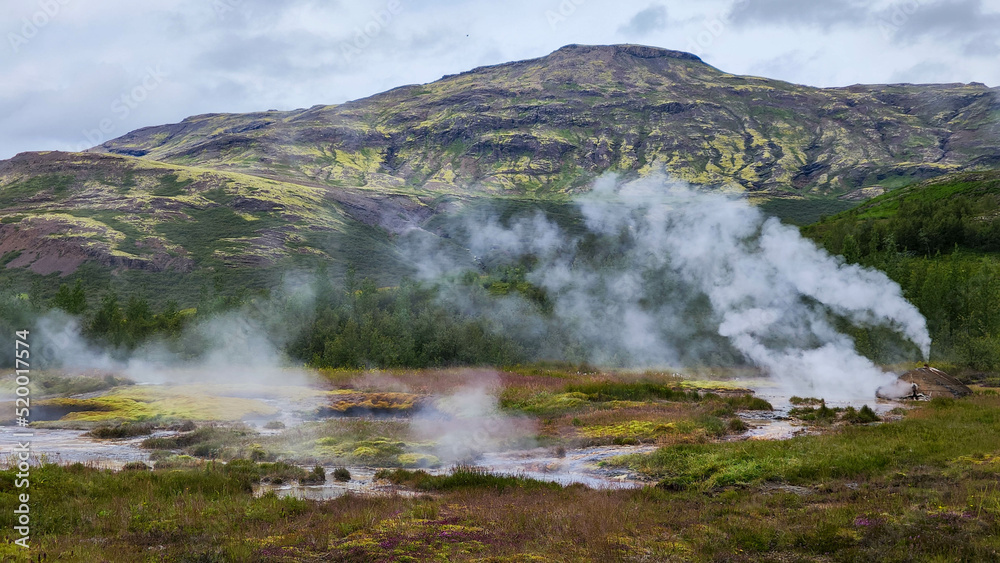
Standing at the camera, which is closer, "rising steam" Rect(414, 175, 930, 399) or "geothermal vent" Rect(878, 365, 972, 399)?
"geothermal vent" Rect(878, 365, 972, 399)

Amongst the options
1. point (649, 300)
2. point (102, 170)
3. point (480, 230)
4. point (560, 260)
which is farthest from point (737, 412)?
point (102, 170)

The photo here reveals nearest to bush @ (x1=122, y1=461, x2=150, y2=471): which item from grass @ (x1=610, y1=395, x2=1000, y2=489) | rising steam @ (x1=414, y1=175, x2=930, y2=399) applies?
grass @ (x1=610, y1=395, x2=1000, y2=489)

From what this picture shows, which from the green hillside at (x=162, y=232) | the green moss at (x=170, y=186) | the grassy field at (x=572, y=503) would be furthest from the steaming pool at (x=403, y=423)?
the green moss at (x=170, y=186)

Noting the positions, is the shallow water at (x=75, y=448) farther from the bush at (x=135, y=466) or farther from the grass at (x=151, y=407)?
the grass at (x=151, y=407)

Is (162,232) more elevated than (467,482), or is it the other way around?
(162,232)

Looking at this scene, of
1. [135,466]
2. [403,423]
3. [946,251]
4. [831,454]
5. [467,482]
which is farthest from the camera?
[946,251]

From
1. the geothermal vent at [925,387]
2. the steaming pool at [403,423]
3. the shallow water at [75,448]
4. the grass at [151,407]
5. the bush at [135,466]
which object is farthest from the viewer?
the grass at [151,407]

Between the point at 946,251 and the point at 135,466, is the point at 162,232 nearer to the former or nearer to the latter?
the point at 135,466

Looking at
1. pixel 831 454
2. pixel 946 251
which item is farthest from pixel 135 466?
pixel 946 251

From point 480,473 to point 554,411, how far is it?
50.5ft

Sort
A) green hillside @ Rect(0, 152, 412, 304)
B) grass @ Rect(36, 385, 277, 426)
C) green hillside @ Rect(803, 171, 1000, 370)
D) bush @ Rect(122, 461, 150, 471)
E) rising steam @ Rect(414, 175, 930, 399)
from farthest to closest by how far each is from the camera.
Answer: green hillside @ Rect(0, 152, 412, 304) < green hillside @ Rect(803, 171, 1000, 370) < rising steam @ Rect(414, 175, 930, 399) < grass @ Rect(36, 385, 277, 426) < bush @ Rect(122, 461, 150, 471)

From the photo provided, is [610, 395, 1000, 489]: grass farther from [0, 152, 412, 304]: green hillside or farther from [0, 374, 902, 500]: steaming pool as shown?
[0, 152, 412, 304]: green hillside

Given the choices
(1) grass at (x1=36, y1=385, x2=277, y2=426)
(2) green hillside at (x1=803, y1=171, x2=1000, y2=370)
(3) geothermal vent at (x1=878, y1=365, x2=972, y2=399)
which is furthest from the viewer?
(2) green hillside at (x1=803, y1=171, x2=1000, y2=370)

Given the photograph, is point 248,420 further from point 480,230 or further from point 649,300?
point 480,230
